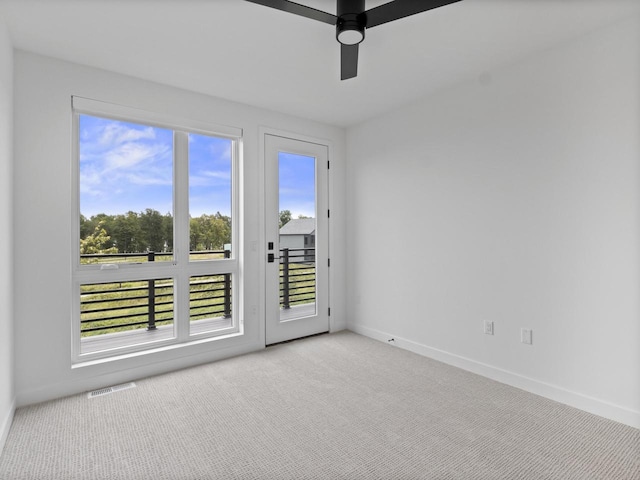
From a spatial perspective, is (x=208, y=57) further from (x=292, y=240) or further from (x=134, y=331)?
(x=134, y=331)

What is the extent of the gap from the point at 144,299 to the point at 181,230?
68 cm

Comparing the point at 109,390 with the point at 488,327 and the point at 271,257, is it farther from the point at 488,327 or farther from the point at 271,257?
the point at 488,327

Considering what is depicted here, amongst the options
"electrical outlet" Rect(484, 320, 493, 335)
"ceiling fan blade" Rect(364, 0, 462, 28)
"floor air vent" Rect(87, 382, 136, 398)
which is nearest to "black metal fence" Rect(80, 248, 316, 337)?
"floor air vent" Rect(87, 382, 136, 398)

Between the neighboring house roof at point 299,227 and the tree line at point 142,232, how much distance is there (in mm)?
693

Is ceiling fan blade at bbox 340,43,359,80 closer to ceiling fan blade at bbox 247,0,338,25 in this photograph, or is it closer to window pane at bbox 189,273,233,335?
ceiling fan blade at bbox 247,0,338,25

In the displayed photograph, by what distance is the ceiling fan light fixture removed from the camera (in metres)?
1.73

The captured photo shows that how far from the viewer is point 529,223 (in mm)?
2643

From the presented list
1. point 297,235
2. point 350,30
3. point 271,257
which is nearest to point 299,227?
point 297,235

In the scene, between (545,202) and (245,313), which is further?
(245,313)

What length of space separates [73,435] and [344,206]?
3252 millimetres

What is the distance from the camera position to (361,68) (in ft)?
9.09

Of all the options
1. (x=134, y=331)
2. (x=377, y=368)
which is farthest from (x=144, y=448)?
(x=377, y=368)

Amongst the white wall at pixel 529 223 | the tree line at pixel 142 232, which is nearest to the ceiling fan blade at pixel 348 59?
the white wall at pixel 529 223

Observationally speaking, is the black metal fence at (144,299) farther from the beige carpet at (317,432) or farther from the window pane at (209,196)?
the beige carpet at (317,432)
